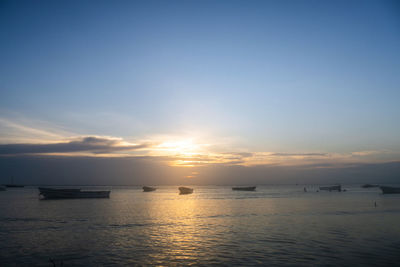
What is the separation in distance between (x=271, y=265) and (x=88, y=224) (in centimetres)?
2625

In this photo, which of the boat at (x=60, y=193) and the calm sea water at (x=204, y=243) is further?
the boat at (x=60, y=193)

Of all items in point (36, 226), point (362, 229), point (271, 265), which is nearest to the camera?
point (271, 265)

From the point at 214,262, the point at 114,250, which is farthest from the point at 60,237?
the point at 214,262

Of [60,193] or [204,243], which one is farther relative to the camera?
[60,193]

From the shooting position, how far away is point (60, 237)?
28.1 meters

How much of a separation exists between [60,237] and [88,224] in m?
8.73

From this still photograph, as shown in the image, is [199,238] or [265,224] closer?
[199,238]

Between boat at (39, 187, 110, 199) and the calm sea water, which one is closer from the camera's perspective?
the calm sea water

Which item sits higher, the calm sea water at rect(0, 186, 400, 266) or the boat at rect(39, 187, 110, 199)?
the calm sea water at rect(0, 186, 400, 266)

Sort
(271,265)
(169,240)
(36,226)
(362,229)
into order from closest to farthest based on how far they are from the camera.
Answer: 1. (271,265)
2. (169,240)
3. (362,229)
4. (36,226)

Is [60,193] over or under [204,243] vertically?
under

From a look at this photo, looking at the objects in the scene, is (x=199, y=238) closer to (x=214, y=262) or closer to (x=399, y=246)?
(x=214, y=262)

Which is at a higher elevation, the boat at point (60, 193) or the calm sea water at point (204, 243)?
the calm sea water at point (204, 243)

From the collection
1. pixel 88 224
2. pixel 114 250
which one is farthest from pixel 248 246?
pixel 88 224
